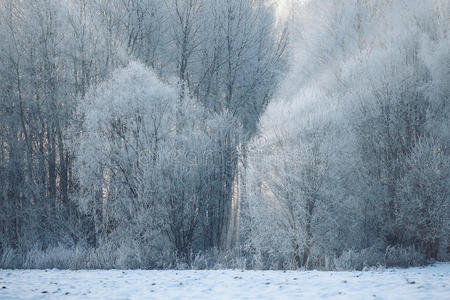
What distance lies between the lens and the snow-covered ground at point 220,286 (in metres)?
6.26

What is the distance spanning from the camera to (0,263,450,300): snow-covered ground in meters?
6.26

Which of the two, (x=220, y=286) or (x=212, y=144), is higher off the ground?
(x=212, y=144)

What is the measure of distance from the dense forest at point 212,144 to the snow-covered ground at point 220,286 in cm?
299

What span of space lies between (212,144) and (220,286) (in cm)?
1074

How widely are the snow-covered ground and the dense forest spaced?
2988mm

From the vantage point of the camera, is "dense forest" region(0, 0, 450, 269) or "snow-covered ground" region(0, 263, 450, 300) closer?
"snow-covered ground" region(0, 263, 450, 300)

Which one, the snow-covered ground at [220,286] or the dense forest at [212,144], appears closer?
the snow-covered ground at [220,286]

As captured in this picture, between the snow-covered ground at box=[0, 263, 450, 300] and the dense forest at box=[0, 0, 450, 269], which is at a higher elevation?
the dense forest at box=[0, 0, 450, 269]

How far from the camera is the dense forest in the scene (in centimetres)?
1473

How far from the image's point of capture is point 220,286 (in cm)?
717

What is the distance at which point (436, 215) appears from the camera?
14.7 metres

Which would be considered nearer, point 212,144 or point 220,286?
point 220,286

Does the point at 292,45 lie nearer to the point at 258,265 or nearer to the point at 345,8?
the point at 345,8

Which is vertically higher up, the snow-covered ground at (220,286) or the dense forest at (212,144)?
the dense forest at (212,144)
